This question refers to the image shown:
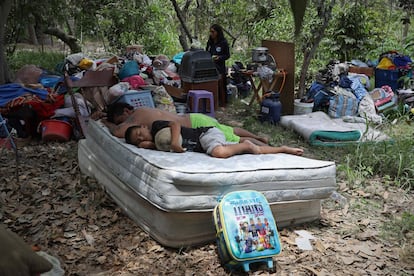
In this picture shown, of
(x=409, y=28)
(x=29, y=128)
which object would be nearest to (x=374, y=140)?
(x=29, y=128)

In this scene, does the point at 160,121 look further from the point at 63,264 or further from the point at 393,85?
the point at 393,85

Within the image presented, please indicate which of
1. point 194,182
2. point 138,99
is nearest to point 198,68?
point 138,99

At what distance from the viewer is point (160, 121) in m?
3.44

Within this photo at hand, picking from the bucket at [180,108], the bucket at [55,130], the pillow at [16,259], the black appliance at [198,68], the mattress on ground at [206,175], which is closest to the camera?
the pillow at [16,259]

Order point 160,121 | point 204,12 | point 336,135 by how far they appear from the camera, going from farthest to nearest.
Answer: point 204,12
point 336,135
point 160,121

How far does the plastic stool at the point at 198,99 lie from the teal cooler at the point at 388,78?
2.86 metres

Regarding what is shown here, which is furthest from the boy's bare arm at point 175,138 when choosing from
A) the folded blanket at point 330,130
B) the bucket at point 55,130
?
the folded blanket at point 330,130

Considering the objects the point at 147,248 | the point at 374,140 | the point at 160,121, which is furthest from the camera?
the point at 374,140

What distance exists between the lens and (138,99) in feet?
16.9

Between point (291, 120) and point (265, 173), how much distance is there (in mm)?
2759

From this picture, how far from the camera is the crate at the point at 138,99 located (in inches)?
199

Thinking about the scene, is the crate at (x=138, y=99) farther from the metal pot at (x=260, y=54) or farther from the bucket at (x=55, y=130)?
the metal pot at (x=260, y=54)

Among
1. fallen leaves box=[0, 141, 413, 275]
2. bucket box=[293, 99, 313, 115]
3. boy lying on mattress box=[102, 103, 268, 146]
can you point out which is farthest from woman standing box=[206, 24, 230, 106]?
fallen leaves box=[0, 141, 413, 275]

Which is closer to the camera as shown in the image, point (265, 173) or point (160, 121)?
point (265, 173)
